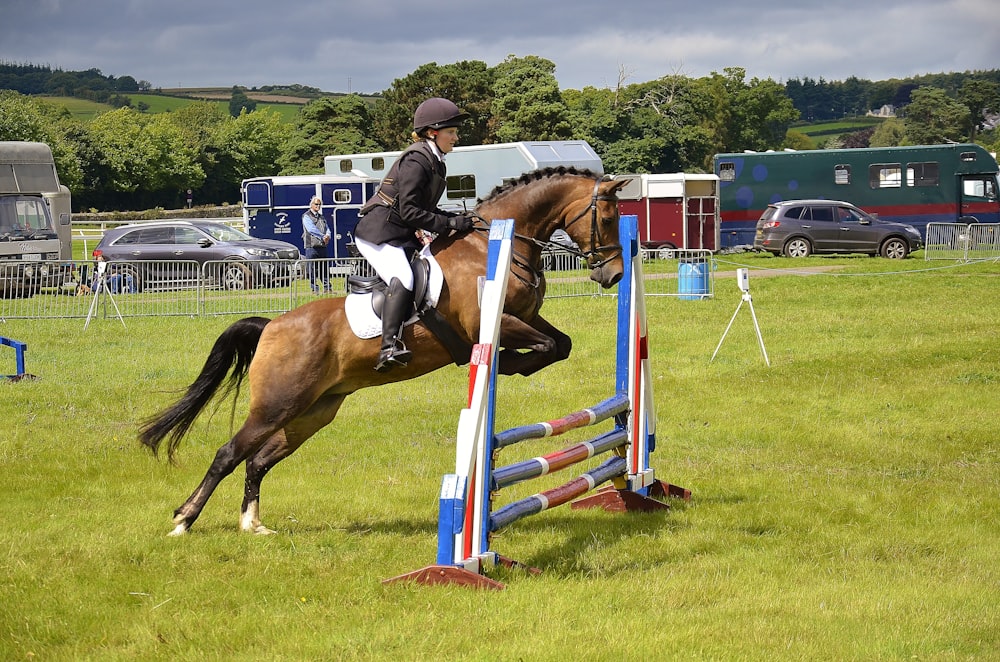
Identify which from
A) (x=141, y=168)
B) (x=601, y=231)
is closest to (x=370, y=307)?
(x=601, y=231)

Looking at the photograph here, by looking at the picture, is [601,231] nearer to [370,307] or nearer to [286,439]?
[370,307]

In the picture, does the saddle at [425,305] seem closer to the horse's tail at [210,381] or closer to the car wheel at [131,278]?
the horse's tail at [210,381]

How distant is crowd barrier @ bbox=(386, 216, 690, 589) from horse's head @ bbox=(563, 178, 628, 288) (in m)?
0.08

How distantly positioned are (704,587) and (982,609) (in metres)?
1.32

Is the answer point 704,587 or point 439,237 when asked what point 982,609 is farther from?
point 439,237

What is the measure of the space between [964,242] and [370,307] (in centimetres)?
2771

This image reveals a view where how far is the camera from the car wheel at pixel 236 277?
72.6 ft

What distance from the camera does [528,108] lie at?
60438mm

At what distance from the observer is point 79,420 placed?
35.8 ft

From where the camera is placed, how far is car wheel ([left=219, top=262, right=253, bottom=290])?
22.1 m

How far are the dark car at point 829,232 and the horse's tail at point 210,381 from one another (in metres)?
27.2

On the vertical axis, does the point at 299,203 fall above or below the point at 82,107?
below

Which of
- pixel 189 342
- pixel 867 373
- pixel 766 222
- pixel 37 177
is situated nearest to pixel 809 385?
pixel 867 373

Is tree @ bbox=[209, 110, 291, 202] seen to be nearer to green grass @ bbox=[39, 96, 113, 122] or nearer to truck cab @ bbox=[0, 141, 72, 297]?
truck cab @ bbox=[0, 141, 72, 297]
